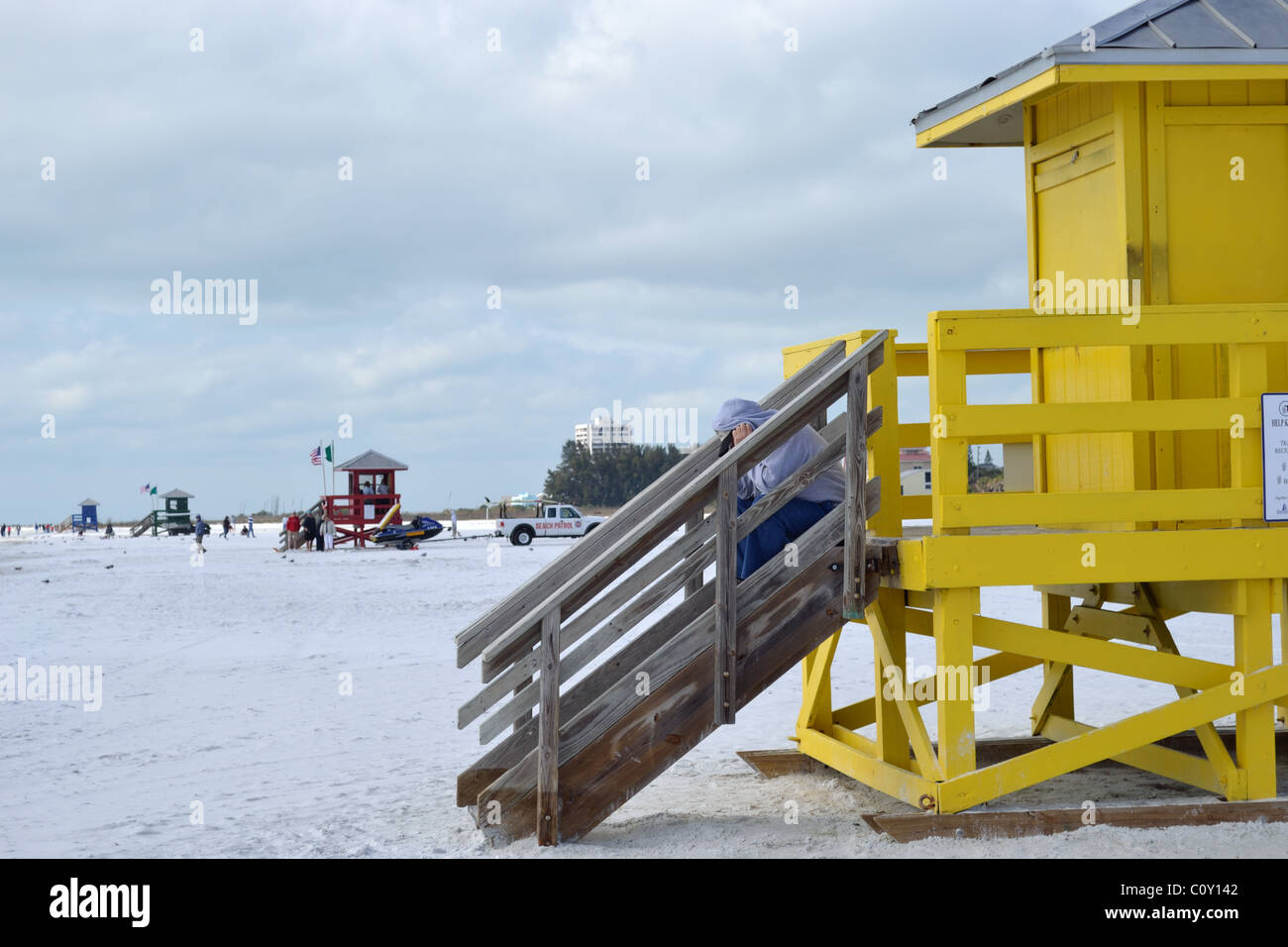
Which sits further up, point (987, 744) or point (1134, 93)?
point (1134, 93)

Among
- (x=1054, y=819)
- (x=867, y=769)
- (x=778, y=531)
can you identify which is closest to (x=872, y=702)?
(x=867, y=769)

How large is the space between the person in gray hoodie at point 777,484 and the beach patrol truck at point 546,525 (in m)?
35.9

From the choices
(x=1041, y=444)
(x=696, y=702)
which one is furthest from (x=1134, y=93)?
(x=696, y=702)

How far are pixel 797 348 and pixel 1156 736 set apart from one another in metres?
3.08

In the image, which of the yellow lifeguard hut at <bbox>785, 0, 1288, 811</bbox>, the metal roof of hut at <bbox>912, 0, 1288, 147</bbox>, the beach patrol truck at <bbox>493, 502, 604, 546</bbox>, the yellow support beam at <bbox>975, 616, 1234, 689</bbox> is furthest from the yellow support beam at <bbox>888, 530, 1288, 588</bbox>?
the beach patrol truck at <bbox>493, 502, 604, 546</bbox>

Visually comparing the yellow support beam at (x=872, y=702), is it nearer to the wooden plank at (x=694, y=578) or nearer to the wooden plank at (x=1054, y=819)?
the wooden plank at (x=694, y=578)

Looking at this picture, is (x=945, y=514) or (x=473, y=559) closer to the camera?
(x=945, y=514)

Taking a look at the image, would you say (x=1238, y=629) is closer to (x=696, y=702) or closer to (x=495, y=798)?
(x=696, y=702)

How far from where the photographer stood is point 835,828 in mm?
5777

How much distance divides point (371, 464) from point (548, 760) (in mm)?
39173

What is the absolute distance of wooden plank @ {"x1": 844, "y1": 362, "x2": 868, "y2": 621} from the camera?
5469 millimetres

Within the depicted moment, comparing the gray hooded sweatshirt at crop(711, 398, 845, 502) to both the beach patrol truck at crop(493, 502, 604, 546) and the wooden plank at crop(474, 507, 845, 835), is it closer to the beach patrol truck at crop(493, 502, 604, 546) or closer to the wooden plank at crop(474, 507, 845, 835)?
the wooden plank at crop(474, 507, 845, 835)

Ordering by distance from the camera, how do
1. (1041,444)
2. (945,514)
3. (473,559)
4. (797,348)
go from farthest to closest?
(473,559)
(797,348)
(1041,444)
(945,514)
